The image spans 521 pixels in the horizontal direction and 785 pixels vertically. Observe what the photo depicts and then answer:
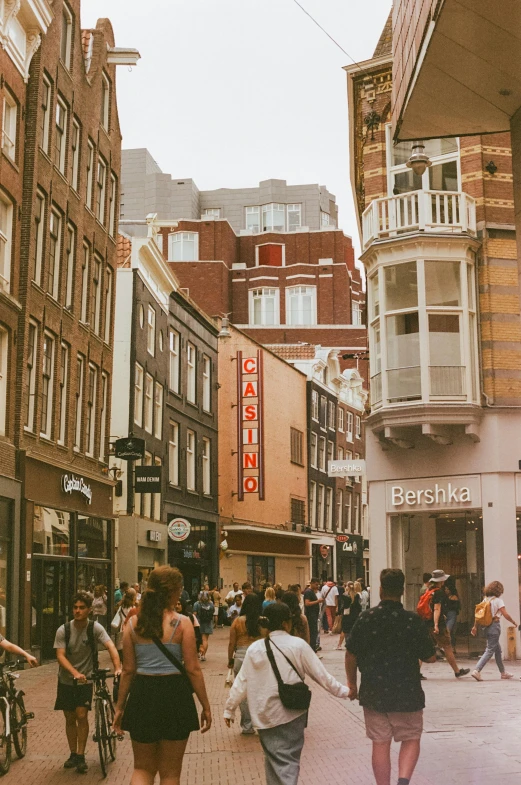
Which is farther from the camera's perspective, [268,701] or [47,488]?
[47,488]

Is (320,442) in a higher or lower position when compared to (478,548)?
higher

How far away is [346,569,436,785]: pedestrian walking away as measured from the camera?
25.7 feet

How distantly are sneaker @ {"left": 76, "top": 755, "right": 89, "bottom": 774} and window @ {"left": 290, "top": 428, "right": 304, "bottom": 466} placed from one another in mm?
48548

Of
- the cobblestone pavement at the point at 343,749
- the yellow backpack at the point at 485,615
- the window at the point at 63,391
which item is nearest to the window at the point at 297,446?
the window at the point at 63,391

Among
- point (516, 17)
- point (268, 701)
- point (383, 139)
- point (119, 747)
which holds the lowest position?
point (119, 747)

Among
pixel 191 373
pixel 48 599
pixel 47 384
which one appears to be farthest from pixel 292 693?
pixel 191 373

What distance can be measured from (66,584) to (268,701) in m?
20.7

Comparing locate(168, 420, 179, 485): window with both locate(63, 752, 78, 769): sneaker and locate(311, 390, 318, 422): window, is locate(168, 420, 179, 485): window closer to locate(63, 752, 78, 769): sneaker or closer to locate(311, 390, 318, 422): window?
locate(311, 390, 318, 422): window

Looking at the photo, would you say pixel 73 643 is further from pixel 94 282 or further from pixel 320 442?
pixel 320 442

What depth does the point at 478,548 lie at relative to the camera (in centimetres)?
2380

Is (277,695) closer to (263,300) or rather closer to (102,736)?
(102,736)

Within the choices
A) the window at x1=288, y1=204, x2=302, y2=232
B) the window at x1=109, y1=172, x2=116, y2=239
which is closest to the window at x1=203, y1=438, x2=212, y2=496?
the window at x1=109, y1=172, x2=116, y2=239

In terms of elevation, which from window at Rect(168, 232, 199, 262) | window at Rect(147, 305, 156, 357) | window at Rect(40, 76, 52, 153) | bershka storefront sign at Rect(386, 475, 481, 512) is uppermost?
window at Rect(168, 232, 199, 262)

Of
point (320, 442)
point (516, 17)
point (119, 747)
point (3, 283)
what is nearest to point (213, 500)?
point (320, 442)
